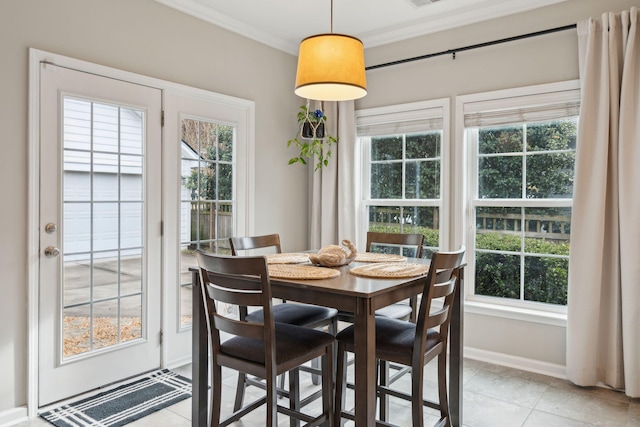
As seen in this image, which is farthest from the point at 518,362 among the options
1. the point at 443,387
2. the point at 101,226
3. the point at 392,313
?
the point at 101,226

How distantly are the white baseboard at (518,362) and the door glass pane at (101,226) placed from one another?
97.4 inches

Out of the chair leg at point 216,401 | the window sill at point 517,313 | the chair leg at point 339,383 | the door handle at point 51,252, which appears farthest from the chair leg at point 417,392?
the door handle at point 51,252

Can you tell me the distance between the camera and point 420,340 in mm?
1912

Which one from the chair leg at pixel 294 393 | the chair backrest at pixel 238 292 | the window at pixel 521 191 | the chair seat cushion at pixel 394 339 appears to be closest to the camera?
the chair backrest at pixel 238 292

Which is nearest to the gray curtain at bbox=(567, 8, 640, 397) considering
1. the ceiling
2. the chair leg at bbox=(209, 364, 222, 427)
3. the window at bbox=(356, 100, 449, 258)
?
the ceiling

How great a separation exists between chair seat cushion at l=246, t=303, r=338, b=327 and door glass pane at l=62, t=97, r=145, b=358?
1.03 m

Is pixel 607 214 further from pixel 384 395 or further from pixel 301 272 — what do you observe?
pixel 301 272

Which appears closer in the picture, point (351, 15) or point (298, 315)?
point (298, 315)

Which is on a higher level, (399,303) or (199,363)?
(399,303)

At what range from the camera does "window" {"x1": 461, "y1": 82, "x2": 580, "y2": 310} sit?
3166mm

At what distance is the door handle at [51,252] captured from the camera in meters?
2.57

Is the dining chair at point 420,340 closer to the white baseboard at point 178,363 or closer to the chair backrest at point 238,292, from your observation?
the chair backrest at point 238,292

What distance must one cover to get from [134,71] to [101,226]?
1.05 meters

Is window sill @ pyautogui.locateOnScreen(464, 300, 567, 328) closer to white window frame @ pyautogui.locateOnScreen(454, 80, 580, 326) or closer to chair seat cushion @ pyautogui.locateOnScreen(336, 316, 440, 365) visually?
white window frame @ pyautogui.locateOnScreen(454, 80, 580, 326)
